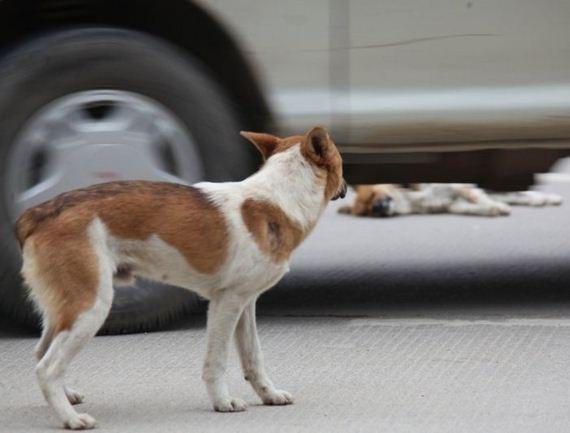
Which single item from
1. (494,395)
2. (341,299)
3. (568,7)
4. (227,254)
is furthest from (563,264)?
(227,254)

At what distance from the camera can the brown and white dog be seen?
16.8ft

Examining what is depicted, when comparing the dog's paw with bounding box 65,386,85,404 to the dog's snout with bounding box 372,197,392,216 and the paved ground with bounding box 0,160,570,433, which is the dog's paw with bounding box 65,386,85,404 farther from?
the dog's snout with bounding box 372,197,392,216

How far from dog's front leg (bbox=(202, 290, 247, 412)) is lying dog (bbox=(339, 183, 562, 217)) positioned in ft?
16.5

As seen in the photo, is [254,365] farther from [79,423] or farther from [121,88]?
[121,88]

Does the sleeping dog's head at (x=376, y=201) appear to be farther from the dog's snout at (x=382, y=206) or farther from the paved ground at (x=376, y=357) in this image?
the paved ground at (x=376, y=357)

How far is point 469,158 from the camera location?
678cm

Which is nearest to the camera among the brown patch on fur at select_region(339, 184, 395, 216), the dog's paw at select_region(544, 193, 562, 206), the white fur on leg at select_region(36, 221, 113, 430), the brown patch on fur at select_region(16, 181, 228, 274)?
the white fur on leg at select_region(36, 221, 113, 430)

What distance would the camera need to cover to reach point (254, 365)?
5445 millimetres

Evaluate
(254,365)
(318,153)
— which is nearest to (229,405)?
(254,365)

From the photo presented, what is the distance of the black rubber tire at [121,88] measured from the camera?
6418 millimetres

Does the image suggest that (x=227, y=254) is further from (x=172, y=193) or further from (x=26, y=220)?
(x=26, y=220)

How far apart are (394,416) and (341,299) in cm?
224

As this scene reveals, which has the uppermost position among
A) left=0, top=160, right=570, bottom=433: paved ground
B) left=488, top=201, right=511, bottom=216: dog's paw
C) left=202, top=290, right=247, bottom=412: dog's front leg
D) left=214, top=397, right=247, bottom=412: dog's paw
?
left=202, top=290, right=247, bottom=412: dog's front leg

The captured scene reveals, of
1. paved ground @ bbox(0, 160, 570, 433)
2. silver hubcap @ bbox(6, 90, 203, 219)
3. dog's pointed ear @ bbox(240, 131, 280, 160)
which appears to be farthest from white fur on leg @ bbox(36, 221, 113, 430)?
silver hubcap @ bbox(6, 90, 203, 219)
